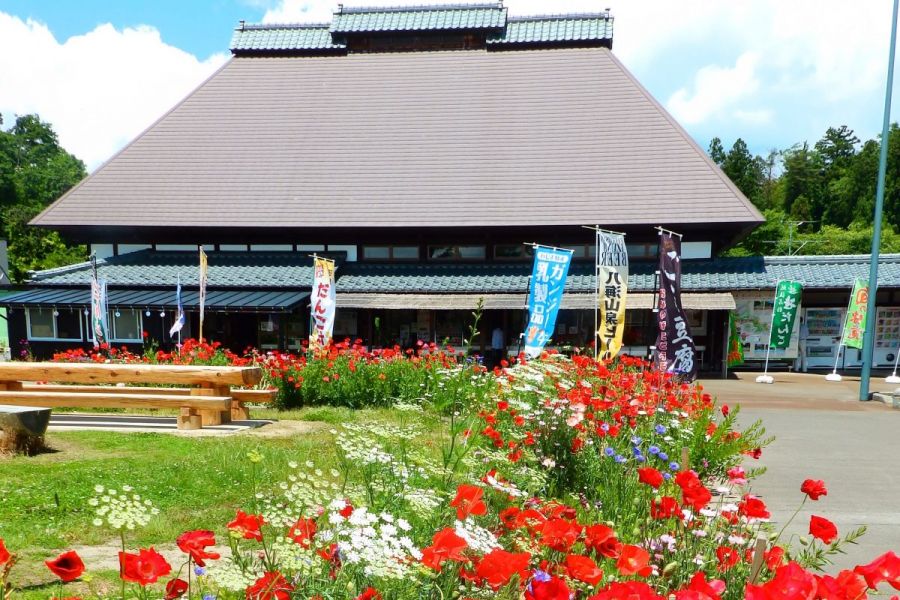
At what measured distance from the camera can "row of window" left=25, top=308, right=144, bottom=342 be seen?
15.7m

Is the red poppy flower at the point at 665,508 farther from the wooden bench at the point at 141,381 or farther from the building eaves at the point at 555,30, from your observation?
the building eaves at the point at 555,30

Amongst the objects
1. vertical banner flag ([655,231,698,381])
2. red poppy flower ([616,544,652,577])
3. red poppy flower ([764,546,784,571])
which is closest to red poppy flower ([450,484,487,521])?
red poppy flower ([616,544,652,577])

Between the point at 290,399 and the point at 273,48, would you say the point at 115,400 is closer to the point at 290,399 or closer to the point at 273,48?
the point at 290,399

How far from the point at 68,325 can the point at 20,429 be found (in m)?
11.8

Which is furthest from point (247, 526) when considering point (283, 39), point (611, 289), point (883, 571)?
point (283, 39)

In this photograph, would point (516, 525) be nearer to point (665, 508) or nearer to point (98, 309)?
point (665, 508)

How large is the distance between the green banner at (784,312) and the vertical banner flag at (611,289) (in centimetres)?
689

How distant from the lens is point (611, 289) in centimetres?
1084

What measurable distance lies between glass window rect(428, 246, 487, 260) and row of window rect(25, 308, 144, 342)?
27.7ft

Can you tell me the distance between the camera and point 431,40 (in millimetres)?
21062

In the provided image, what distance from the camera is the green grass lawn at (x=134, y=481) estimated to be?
386 cm

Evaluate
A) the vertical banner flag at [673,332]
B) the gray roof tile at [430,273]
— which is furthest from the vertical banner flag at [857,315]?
the vertical banner flag at [673,332]

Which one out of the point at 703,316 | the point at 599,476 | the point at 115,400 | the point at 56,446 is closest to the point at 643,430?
the point at 599,476

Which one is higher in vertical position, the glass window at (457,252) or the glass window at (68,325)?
the glass window at (457,252)
